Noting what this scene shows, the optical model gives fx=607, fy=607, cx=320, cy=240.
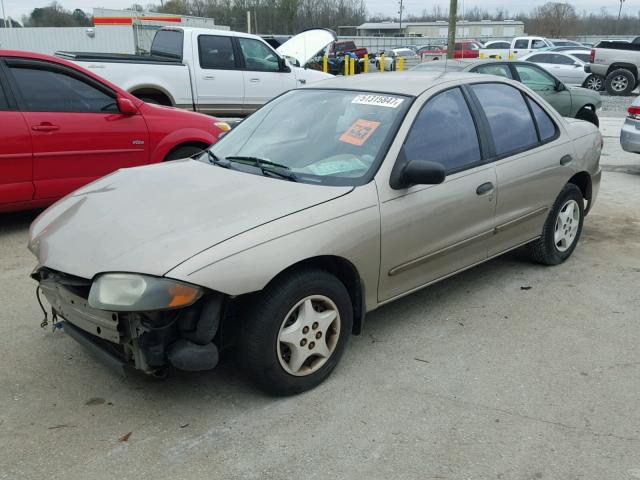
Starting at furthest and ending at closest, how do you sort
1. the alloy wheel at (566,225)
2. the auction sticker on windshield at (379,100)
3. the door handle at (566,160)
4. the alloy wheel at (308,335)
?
the alloy wheel at (566,225)
the door handle at (566,160)
the auction sticker on windshield at (379,100)
the alloy wheel at (308,335)

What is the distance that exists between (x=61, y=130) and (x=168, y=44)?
20.6 ft

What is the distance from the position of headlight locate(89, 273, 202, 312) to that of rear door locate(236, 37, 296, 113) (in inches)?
352

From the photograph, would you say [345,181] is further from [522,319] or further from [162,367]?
[522,319]

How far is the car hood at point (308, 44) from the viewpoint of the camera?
46.6ft

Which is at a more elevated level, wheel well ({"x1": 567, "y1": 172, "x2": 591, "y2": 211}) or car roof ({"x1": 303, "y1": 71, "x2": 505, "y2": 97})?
car roof ({"x1": 303, "y1": 71, "x2": 505, "y2": 97})

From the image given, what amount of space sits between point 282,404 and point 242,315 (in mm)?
539

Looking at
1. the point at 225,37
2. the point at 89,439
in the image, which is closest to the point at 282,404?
the point at 89,439

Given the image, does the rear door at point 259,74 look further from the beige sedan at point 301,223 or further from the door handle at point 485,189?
the door handle at point 485,189

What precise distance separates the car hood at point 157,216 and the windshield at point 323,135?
208mm

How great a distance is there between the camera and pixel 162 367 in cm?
288

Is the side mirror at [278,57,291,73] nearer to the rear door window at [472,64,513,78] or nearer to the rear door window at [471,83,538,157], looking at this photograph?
the rear door window at [472,64,513,78]

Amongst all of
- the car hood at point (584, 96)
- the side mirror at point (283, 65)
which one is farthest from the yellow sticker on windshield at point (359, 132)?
the car hood at point (584, 96)

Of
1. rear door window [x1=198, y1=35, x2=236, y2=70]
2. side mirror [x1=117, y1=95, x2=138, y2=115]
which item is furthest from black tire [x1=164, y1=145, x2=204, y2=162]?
rear door window [x1=198, y1=35, x2=236, y2=70]

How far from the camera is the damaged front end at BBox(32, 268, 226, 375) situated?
2605 millimetres
